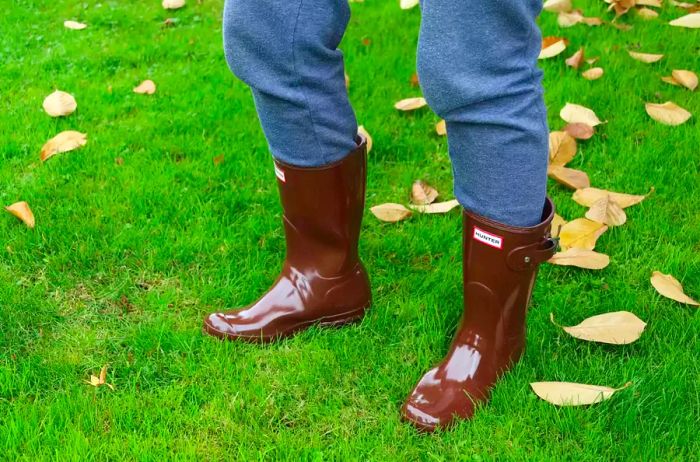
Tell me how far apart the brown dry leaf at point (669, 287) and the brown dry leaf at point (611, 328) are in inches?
5.2

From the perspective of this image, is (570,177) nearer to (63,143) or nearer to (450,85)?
(450,85)

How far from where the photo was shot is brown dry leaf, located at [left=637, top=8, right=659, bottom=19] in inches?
115

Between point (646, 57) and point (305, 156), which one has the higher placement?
point (305, 156)

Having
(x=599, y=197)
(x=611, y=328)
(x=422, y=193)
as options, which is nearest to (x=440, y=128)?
(x=422, y=193)

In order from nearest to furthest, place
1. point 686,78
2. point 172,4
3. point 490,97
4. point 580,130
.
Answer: point 490,97 → point 580,130 → point 686,78 → point 172,4

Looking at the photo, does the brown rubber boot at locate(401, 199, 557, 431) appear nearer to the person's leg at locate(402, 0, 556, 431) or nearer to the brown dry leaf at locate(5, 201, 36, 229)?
the person's leg at locate(402, 0, 556, 431)

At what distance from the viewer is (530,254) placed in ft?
4.41

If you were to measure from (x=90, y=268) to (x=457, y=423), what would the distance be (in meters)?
0.99

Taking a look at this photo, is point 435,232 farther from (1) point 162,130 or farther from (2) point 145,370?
(1) point 162,130

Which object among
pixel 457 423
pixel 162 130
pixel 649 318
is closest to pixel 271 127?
pixel 457 423

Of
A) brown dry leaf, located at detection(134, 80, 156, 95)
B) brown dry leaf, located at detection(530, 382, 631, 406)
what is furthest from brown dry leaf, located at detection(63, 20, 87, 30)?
brown dry leaf, located at detection(530, 382, 631, 406)

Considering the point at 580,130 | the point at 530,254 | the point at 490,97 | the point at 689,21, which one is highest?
the point at 490,97

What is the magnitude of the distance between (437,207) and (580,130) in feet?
1.78

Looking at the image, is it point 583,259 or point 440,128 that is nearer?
point 583,259
